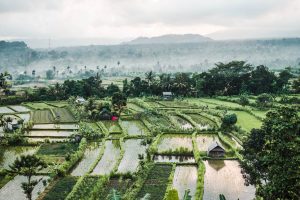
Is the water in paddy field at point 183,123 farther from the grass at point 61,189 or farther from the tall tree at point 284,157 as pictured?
the tall tree at point 284,157

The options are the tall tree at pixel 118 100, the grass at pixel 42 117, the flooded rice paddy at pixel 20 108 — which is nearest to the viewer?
the grass at pixel 42 117

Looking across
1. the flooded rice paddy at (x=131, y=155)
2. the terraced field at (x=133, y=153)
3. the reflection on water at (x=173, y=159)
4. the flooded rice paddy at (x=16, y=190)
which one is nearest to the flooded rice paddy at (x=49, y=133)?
the terraced field at (x=133, y=153)

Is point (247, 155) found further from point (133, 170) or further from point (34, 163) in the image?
point (34, 163)

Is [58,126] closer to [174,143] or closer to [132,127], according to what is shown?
[132,127]

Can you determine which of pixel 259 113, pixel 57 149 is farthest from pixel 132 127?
pixel 259 113

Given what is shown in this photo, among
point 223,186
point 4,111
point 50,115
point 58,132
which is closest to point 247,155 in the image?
point 223,186

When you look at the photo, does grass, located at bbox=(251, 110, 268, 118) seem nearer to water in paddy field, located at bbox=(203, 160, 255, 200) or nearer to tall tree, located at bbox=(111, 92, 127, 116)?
tall tree, located at bbox=(111, 92, 127, 116)
